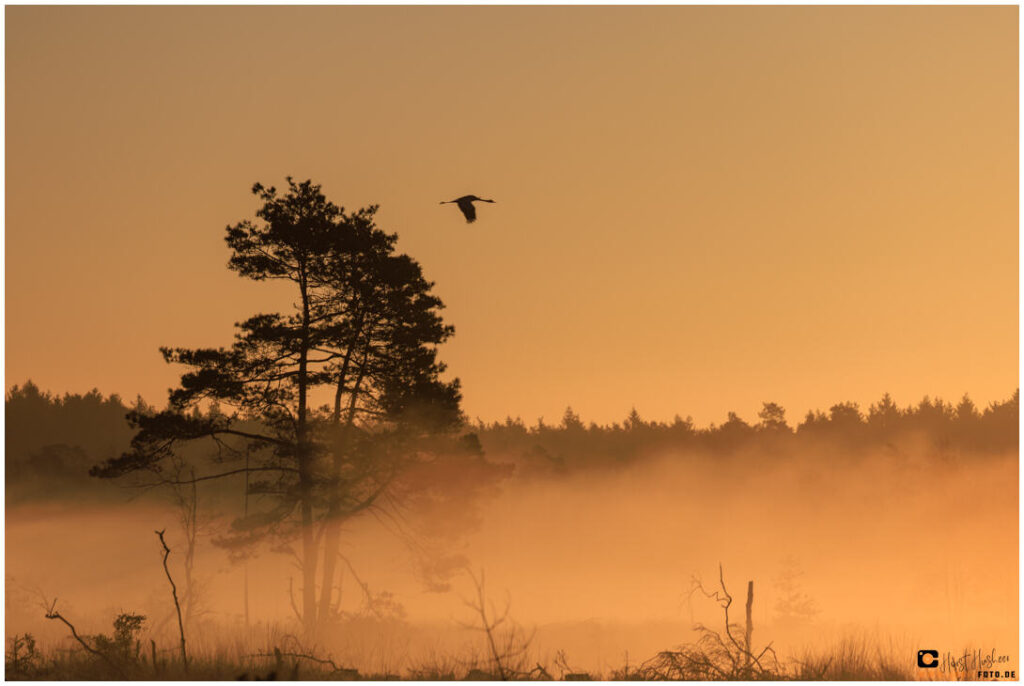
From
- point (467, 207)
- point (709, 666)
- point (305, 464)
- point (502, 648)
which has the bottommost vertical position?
point (502, 648)

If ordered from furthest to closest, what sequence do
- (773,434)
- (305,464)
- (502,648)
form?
(773,434), (305,464), (502,648)

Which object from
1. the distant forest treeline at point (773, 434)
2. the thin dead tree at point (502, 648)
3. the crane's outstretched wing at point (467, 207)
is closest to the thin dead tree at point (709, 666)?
the thin dead tree at point (502, 648)

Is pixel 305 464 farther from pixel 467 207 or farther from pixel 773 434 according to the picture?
pixel 773 434

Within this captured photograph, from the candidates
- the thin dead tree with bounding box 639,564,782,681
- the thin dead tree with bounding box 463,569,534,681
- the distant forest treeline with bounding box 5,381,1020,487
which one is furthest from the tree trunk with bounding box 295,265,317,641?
the distant forest treeline with bounding box 5,381,1020,487

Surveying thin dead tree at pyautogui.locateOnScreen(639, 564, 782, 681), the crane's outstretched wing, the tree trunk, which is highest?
the crane's outstretched wing

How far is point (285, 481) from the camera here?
32656 mm

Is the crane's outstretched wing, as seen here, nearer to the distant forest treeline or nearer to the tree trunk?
the tree trunk

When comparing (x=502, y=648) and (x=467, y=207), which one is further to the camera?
(x=467, y=207)

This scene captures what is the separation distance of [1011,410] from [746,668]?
179 meters

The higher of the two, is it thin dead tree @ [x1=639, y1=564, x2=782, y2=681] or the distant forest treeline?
the distant forest treeline

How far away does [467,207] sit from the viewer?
2711 centimetres

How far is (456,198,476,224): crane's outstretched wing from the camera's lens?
88.3 ft

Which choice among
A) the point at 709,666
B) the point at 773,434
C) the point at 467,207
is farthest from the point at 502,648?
the point at 773,434

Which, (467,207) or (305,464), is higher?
(467,207)
